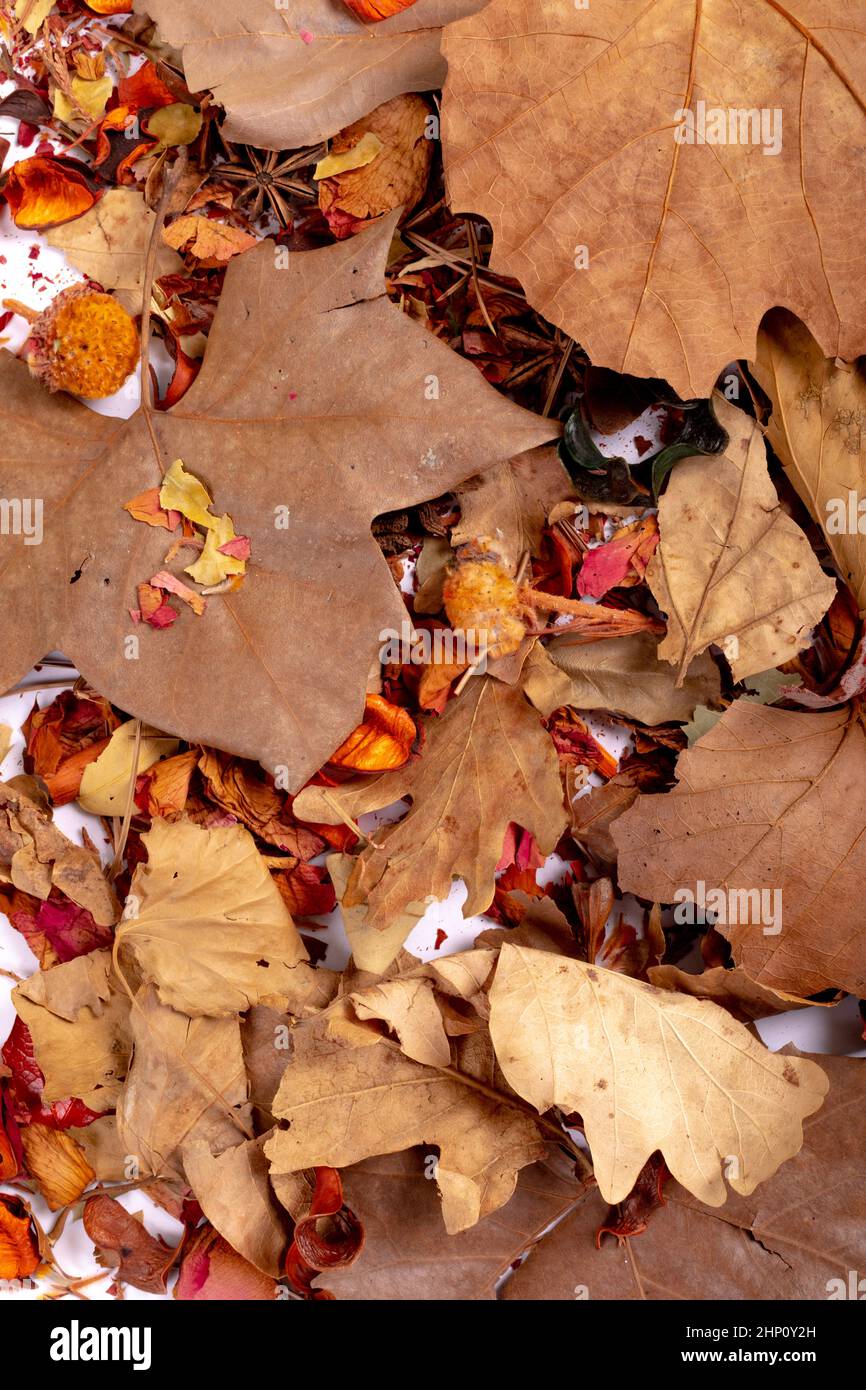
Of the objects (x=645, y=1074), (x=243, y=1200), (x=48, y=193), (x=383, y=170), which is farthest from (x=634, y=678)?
(x=48, y=193)

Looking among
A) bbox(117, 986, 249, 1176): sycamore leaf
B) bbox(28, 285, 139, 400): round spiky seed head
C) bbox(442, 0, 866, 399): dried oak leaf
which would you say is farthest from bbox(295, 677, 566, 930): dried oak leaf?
bbox(28, 285, 139, 400): round spiky seed head

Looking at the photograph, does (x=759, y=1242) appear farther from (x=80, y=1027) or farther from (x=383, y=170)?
(x=383, y=170)

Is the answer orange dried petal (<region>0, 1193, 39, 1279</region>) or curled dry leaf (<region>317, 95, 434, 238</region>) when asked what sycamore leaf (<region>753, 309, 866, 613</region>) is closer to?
curled dry leaf (<region>317, 95, 434, 238</region>)

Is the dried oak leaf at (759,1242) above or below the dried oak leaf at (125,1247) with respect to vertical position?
above

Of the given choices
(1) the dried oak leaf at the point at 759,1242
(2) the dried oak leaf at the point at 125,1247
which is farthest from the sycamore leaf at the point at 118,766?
(1) the dried oak leaf at the point at 759,1242

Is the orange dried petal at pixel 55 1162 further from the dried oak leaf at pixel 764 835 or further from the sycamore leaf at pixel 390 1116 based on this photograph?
the dried oak leaf at pixel 764 835

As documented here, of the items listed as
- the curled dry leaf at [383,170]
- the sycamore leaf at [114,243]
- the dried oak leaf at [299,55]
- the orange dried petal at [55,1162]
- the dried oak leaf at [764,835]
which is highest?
the dried oak leaf at [299,55]

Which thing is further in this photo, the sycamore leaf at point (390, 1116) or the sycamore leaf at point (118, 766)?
the sycamore leaf at point (118, 766)

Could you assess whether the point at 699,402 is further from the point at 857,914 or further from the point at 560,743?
the point at 857,914
